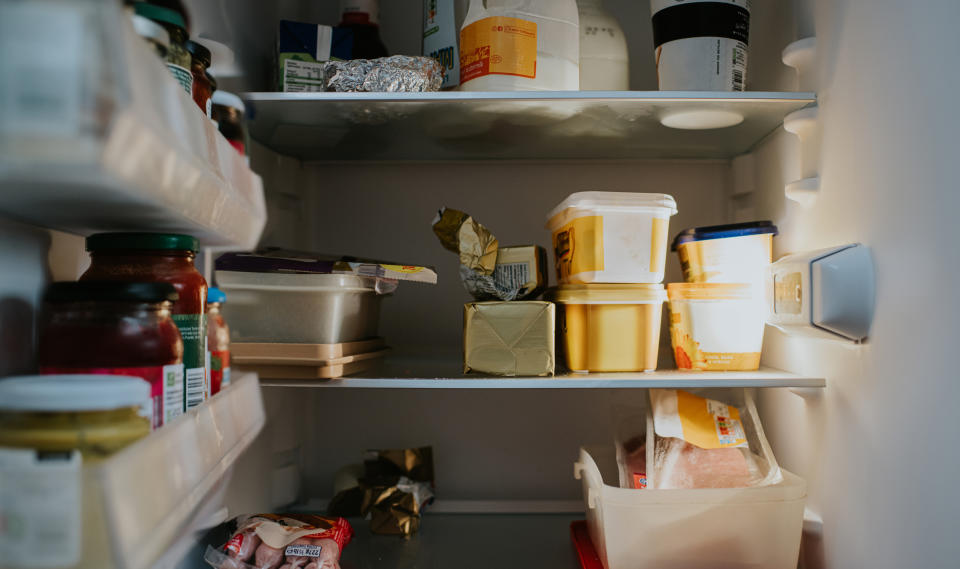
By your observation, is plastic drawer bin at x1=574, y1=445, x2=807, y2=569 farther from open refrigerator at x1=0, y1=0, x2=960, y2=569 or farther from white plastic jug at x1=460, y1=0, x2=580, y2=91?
white plastic jug at x1=460, y1=0, x2=580, y2=91

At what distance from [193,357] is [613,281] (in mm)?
753

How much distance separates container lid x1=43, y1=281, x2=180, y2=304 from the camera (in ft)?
1.78

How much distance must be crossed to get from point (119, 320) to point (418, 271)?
2.38 feet

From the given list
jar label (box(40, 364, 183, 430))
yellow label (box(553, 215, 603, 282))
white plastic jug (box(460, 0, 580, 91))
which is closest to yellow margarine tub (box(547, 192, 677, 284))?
yellow label (box(553, 215, 603, 282))

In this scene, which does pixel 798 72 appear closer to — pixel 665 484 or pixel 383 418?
pixel 665 484

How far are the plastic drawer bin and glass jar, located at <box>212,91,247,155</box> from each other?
780mm

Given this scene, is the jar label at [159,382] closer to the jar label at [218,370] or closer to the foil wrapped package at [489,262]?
the jar label at [218,370]

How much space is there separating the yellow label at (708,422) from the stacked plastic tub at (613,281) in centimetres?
10

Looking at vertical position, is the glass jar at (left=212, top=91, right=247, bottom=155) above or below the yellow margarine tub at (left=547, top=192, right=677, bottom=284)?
above

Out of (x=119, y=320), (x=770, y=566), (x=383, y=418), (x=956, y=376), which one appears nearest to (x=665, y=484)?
(x=770, y=566)

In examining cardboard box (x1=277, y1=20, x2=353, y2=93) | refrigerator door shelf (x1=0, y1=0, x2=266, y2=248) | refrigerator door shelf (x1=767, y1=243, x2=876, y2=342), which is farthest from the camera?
cardboard box (x1=277, y1=20, x2=353, y2=93)

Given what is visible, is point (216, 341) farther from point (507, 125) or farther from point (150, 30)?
point (507, 125)

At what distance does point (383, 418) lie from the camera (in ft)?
5.45

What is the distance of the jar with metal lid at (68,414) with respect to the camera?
1.32 ft
